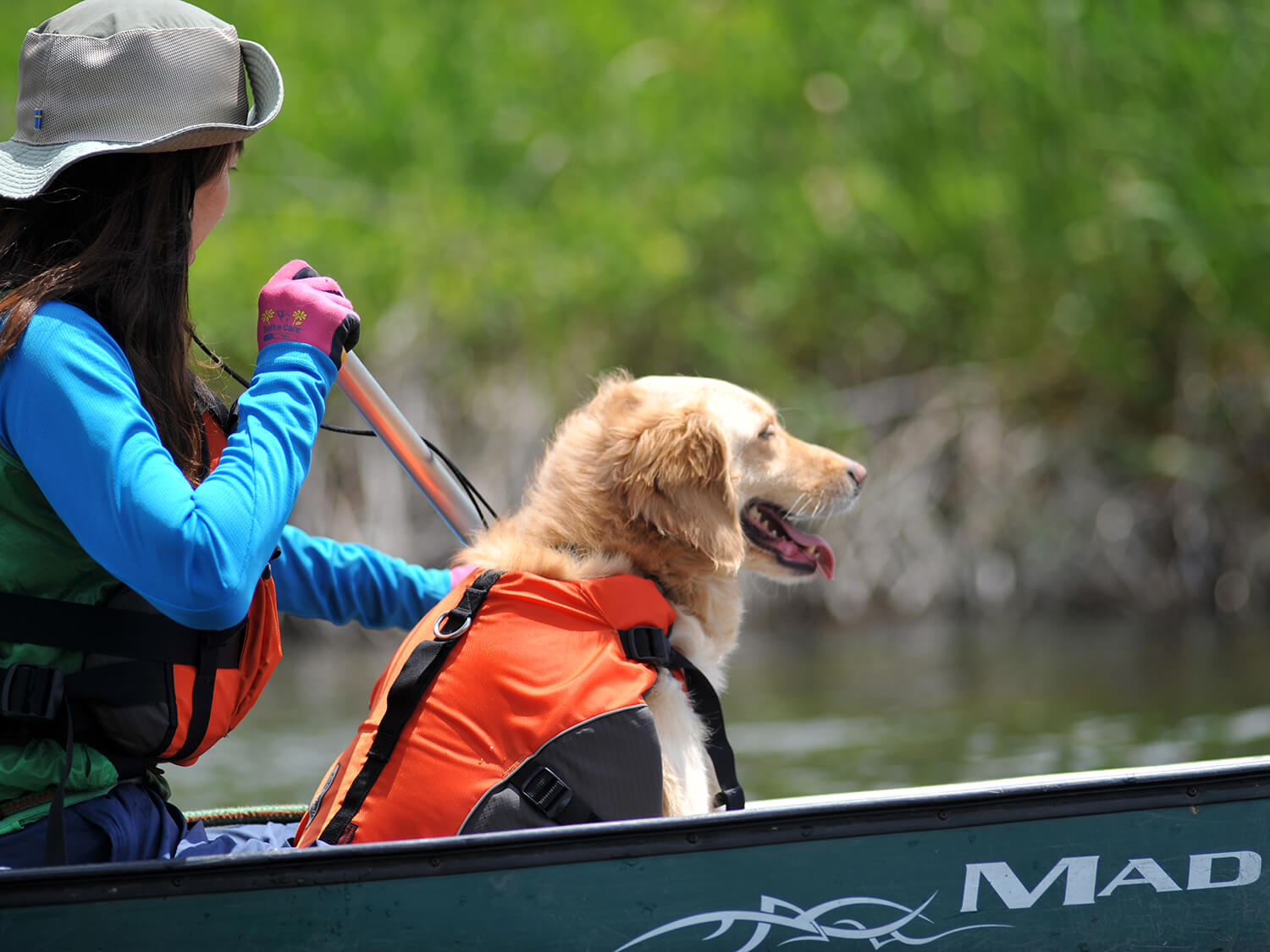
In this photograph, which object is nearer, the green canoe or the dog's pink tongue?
the green canoe

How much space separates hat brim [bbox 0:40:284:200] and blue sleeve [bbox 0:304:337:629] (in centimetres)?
21

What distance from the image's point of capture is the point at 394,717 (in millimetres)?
2363

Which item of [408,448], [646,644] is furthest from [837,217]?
[646,644]

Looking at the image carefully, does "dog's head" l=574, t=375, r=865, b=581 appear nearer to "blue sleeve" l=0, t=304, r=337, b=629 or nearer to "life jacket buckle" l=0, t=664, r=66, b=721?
"blue sleeve" l=0, t=304, r=337, b=629

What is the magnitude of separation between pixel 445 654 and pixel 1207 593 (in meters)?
8.78

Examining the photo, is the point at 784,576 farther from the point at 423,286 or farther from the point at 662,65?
the point at 662,65

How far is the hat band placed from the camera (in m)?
2.10

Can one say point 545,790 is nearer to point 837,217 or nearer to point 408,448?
point 408,448

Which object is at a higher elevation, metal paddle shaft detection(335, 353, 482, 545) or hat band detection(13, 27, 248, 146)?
hat band detection(13, 27, 248, 146)

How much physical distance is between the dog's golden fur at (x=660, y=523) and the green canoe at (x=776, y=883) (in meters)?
0.32

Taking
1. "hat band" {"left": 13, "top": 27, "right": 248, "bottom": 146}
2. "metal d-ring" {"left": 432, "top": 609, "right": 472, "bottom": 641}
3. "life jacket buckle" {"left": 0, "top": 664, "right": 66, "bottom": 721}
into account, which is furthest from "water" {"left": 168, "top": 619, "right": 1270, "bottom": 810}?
"hat band" {"left": 13, "top": 27, "right": 248, "bottom": 146}

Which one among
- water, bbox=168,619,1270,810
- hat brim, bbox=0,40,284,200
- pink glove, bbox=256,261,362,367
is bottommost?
water, bbox=168,619,1270,810

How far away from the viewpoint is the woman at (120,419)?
192cm

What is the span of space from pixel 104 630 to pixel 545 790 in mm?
757
